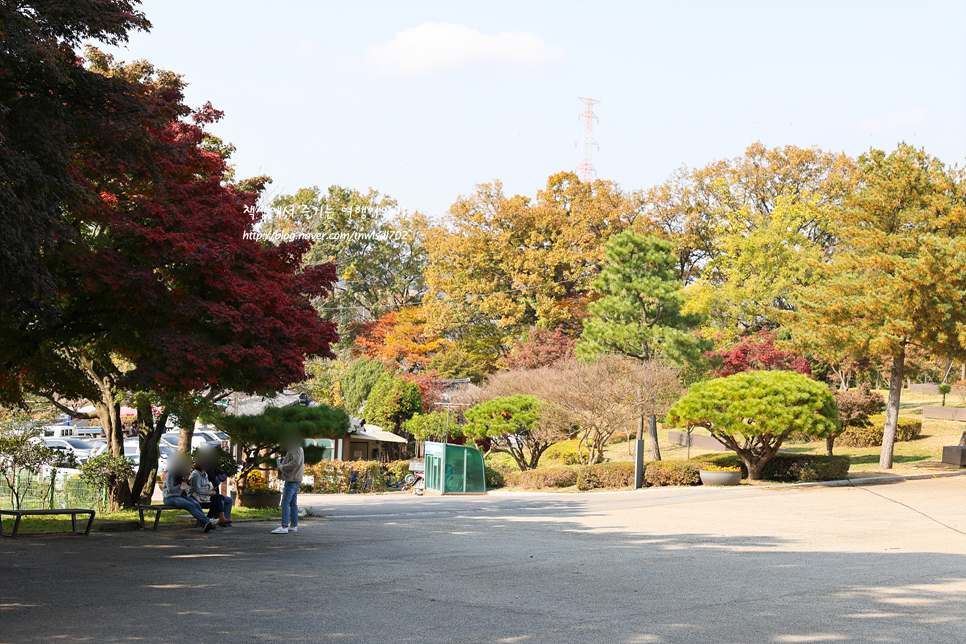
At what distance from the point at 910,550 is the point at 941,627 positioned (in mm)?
5400

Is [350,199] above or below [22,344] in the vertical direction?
above

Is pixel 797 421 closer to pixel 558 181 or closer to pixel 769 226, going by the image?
pixel 769 226

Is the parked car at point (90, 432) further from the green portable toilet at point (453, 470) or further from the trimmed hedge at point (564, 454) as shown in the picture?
the green portable toilet at point (453, 470)

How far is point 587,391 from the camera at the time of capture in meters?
28.3

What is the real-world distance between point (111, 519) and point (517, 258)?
3407cm

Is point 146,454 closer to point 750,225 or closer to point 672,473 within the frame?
point 672,473

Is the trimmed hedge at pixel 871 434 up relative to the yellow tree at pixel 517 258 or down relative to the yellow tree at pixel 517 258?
down

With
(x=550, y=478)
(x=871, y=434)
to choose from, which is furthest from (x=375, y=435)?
(x=871, y=434)

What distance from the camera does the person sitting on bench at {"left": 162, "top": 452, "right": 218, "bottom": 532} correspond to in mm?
12922

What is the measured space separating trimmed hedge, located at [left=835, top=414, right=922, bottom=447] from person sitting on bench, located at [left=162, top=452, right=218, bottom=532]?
91.8ft

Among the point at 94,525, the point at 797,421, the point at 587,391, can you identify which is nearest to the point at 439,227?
the point at 587,391

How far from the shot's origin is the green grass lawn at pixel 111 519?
12711mm

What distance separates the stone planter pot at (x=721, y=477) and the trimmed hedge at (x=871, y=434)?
11857 mm

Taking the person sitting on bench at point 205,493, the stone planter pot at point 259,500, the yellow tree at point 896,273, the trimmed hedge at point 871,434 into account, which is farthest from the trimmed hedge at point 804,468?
the person sitting on bench at point 205,493
